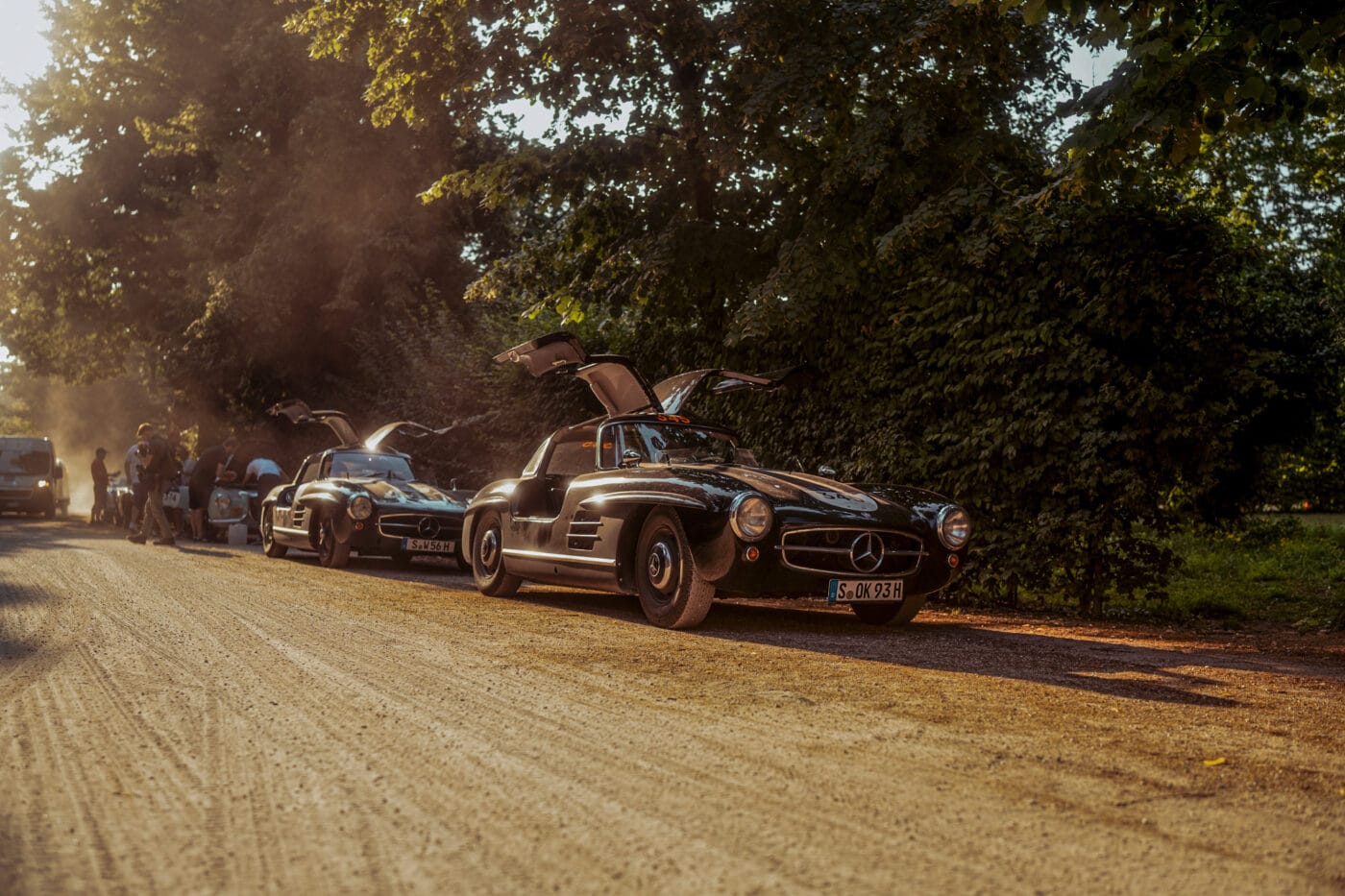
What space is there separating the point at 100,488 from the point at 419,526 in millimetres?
20770

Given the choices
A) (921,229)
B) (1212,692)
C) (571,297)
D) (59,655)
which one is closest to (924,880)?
(1212,692)

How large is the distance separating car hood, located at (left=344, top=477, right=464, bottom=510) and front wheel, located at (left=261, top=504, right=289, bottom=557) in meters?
1.95

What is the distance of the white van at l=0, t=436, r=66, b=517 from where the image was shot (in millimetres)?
35406

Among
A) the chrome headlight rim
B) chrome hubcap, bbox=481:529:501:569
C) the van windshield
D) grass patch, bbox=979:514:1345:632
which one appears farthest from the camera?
the van windshield

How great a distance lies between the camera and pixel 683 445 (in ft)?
32.9

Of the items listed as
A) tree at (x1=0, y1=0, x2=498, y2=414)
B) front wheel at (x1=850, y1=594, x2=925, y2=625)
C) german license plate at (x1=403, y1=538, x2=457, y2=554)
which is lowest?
front wheel at (x1=850, y1=594, x2=925, y2=625)

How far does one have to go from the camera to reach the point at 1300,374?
1045cm

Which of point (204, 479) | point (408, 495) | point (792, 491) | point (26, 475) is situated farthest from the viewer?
point (26, 475)

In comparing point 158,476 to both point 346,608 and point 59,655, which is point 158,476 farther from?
point 59,655

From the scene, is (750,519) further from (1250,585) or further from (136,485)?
(136,485)

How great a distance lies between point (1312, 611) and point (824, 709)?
8214 mm

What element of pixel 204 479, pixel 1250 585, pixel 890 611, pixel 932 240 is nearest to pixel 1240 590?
pixel 1250 585

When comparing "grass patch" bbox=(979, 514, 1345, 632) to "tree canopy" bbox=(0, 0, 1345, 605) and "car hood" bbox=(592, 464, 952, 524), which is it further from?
"car hood" bbox=(592, 464, 952, 524)

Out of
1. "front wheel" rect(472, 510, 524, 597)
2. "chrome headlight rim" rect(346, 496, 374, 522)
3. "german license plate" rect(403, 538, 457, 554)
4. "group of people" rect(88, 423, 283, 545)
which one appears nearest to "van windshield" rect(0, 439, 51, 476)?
"group of people" rect(88, 423, 283, 545)
